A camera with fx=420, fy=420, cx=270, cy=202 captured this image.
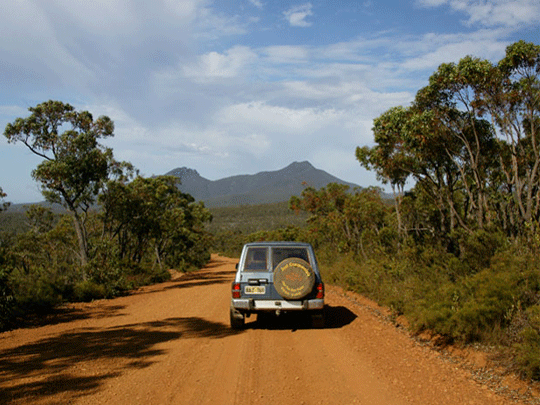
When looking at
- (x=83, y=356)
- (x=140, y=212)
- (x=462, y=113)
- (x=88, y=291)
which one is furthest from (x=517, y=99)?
(x=140, y=212)

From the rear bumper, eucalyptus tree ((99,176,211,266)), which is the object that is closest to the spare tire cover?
the rear bumper

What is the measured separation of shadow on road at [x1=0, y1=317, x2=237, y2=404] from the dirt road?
16mm

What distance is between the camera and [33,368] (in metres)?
6.03

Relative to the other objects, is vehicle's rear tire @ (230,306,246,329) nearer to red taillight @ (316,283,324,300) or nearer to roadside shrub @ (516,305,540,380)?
red taillight @ (316,283,324,300)

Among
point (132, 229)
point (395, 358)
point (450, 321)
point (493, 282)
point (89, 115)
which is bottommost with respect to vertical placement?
point (395, 358)

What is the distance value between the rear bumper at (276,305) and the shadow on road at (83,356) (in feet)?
2.16

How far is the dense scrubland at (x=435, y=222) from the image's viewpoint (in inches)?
270

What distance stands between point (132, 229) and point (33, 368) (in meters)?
18.0

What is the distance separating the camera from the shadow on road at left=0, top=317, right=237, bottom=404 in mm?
5211

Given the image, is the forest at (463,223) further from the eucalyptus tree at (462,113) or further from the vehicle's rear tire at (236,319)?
the vehicle's rear tire at (236,319)

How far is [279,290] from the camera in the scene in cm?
801

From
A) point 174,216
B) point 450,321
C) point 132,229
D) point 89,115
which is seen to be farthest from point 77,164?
point 450,321

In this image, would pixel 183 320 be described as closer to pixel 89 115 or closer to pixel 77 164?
pixel 77 164

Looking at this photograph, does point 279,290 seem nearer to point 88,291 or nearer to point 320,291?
point 320,291
